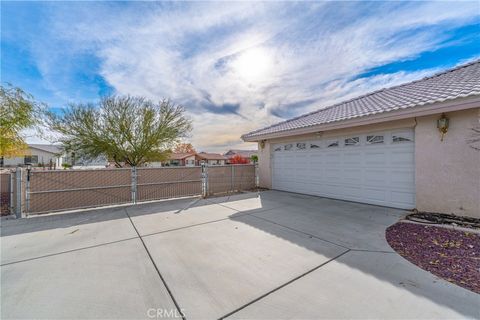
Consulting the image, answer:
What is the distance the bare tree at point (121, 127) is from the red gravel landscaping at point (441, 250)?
13.8 metres

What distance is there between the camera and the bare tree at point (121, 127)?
1298cm

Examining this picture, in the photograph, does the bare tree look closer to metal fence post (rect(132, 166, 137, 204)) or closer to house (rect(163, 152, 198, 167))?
metal fence post (rect(132, 166, 137, 204))

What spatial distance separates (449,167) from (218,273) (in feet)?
20.1

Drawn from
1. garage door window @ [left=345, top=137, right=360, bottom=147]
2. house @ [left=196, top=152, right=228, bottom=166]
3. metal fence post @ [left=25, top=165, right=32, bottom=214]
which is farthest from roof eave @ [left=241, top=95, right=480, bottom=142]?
house @ [left=196, top=152, right=228, bottom=166]

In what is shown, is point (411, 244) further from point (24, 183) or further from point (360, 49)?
point (24, 183)

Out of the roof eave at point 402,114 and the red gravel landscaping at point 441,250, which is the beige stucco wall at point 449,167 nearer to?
the roof eave at point 402,114

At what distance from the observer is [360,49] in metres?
7.23

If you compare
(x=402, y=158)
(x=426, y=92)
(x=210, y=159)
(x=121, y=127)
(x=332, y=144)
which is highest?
(x=121, y=127)

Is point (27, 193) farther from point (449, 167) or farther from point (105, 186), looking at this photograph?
point (449, 167)

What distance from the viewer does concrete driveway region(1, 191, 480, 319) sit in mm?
2180

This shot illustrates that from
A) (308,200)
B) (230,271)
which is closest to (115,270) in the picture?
(230,271)

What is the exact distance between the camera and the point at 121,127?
13422 mm

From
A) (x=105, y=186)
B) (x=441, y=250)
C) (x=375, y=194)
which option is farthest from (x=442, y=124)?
(x=105, y=186)

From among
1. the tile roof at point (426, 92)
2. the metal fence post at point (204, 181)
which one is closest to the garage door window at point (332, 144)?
the tile roof at point (426, 92)
